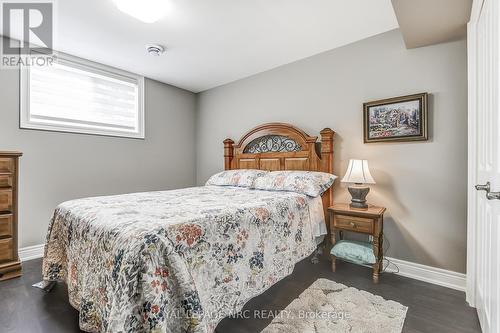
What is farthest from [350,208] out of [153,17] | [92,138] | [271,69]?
[92,138]

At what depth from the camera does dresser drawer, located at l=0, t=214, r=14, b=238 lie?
2.24 metres

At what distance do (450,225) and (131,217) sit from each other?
2.60 metres

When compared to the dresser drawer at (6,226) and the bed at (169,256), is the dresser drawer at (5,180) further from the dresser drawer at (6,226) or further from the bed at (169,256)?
the bed at (169,256)

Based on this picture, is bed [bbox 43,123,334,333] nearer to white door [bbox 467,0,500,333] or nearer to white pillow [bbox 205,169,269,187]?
white pillow [bbox 205,169,269,187]

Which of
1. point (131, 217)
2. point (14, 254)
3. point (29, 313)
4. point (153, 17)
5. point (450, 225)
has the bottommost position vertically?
point (29, 313)

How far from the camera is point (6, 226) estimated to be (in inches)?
88.9

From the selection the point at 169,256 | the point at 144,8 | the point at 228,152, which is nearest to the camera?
the point at 169,256

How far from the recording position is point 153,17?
84.5 inches

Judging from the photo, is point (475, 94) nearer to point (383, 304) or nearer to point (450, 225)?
point (450, 225)

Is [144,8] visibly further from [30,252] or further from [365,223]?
[30,252]

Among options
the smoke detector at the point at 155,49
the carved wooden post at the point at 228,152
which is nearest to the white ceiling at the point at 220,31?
the smoke detector at the point at 155,49

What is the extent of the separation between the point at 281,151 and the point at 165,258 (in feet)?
7.67
